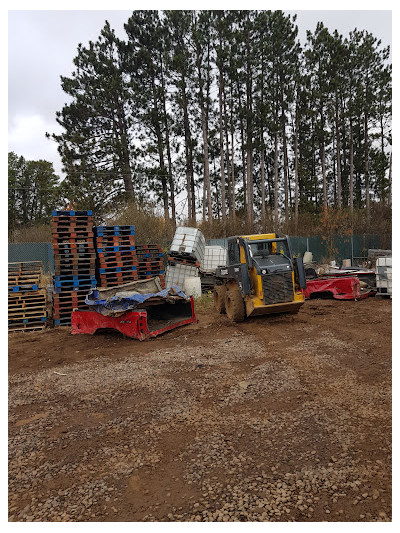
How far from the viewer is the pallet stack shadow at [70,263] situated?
1140cm

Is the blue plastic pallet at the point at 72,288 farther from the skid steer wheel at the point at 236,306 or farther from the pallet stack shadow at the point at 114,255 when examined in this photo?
the skid steer wheel at the point at 236,306

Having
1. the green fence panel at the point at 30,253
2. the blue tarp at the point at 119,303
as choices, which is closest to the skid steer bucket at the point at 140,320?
the blue tarp at the point at 119,303

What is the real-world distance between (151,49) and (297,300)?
942 inches

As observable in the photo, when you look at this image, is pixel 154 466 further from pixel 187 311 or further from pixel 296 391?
pixel 187 311

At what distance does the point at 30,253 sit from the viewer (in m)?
19.2

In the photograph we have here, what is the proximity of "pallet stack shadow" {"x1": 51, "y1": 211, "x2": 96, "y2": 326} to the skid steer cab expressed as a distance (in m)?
4.20

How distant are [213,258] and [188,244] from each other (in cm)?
131

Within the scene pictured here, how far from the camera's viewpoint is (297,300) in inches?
388

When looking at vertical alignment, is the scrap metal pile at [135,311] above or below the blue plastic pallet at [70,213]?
below

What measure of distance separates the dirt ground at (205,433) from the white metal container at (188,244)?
24.6 feet

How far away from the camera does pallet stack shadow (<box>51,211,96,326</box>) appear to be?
1140 centimetres

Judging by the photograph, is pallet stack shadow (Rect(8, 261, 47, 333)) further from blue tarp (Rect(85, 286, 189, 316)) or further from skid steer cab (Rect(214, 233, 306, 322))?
skid steer cab (Rect(214, 233, 306, 322))

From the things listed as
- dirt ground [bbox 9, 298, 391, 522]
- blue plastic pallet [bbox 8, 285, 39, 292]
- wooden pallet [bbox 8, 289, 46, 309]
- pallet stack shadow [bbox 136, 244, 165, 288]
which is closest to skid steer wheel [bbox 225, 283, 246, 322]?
dirt ground [bbox 9, 298, 391, 522]

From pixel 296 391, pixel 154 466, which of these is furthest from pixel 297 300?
pixel 154 466
